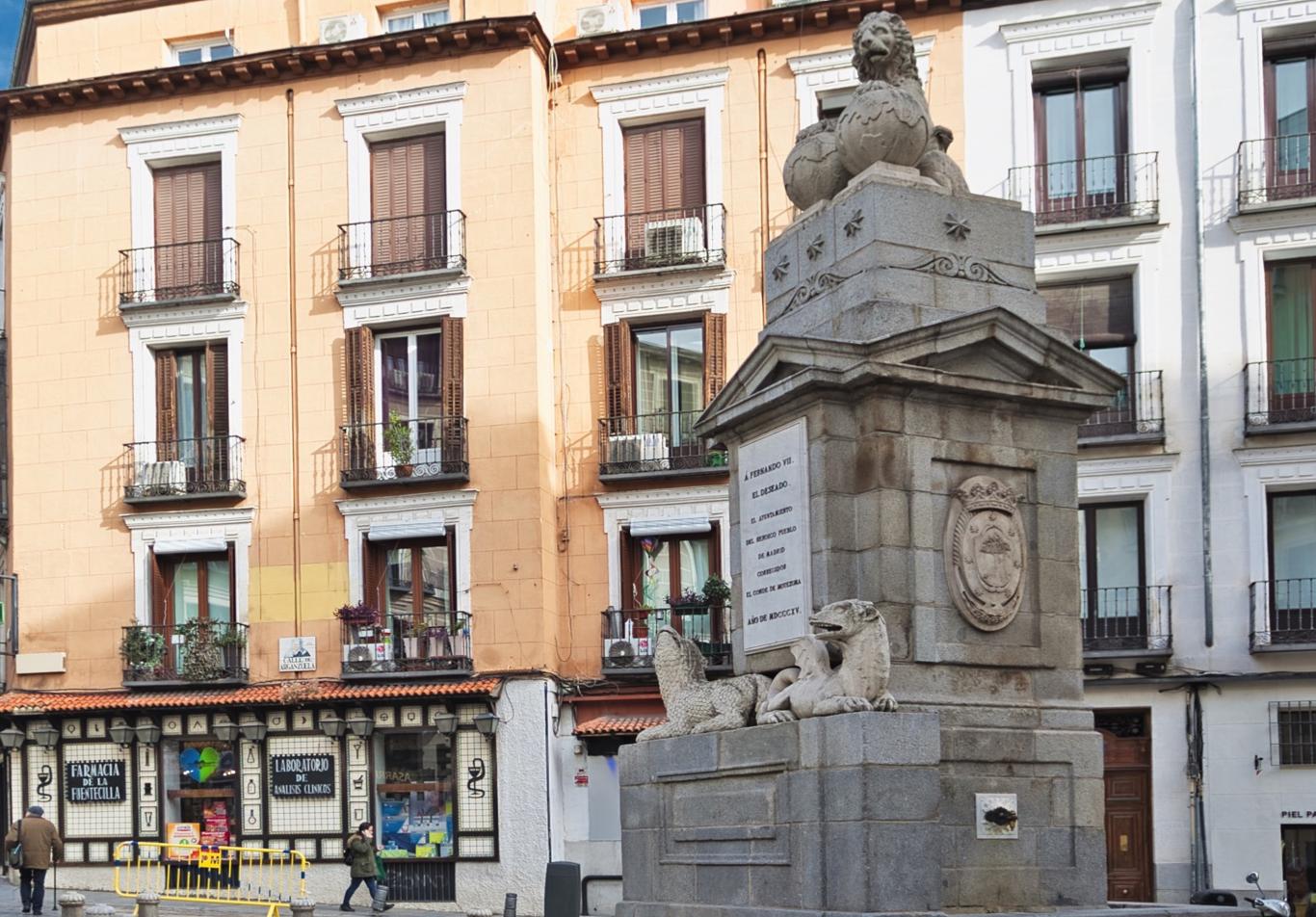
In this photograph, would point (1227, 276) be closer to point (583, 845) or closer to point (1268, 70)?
point (1268, 70)

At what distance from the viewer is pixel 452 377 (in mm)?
36094

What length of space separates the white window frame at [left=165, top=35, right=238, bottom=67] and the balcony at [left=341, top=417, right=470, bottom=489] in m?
8.43

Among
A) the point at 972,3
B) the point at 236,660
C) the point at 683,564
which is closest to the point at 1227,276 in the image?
the point at 972,3

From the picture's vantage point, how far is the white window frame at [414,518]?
35750 mm

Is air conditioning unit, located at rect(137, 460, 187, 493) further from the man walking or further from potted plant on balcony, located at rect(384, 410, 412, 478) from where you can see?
the man walking

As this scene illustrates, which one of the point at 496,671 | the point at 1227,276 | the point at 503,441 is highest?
the point at 1227,276

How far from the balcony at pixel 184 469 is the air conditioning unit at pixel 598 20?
10062 mm

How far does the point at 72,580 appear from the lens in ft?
124

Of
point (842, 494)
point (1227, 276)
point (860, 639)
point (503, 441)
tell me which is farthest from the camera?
point (503, 441)

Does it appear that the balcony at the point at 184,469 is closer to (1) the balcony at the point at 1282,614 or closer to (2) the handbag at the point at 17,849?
(2) the handbag at the point at 17,849

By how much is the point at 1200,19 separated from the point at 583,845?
17.8 metres

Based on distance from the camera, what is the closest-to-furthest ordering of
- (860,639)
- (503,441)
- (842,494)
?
(860,639) → (842,494) → (503,441)

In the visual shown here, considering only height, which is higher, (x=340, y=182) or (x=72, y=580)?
(x=340, y=182)

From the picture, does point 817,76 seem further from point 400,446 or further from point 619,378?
point 400,446
